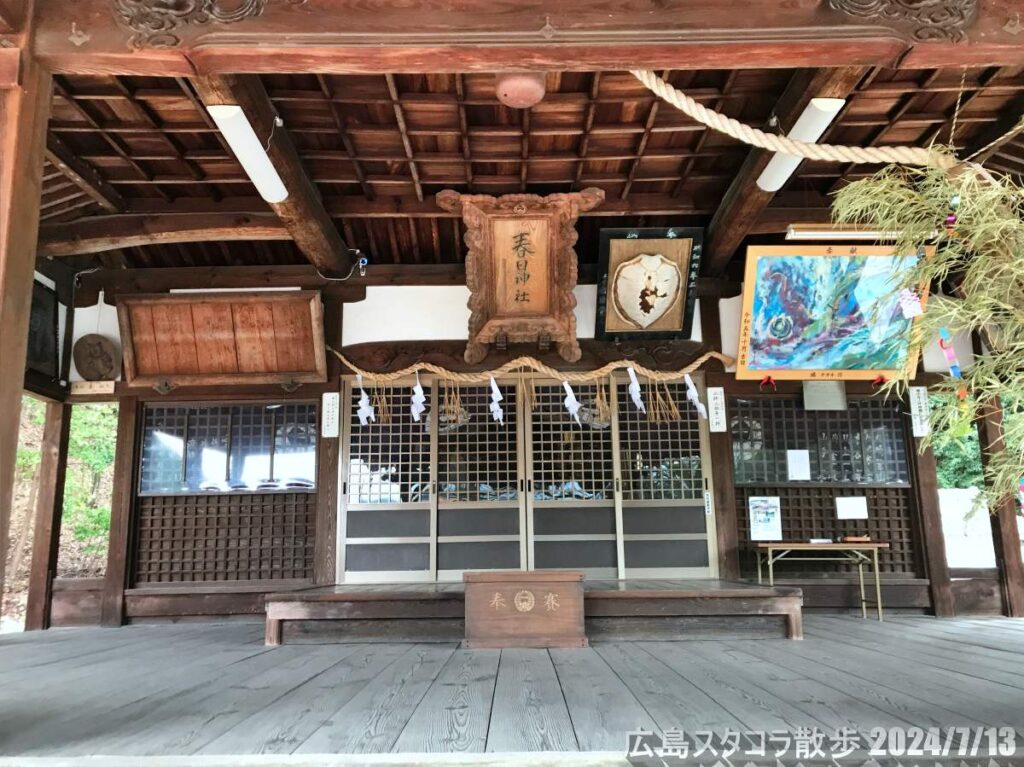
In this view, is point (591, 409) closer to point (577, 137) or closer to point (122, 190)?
point (577, 137)

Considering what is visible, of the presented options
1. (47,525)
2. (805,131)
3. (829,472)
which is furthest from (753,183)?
(47,525)

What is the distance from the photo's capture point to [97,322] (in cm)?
668

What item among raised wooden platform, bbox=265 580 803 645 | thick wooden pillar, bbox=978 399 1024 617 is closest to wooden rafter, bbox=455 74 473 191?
raised wooden platform, bbox=265 580 803 645

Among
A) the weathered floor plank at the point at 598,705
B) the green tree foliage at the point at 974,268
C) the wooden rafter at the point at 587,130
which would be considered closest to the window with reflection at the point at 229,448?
the wooden rafter at the point at 587,130

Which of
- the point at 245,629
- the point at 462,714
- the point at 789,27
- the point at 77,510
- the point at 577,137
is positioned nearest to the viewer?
the point at 462,714

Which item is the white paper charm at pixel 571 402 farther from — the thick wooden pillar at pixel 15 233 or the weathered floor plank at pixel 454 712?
the thick wooden pillar at pixel 15 233

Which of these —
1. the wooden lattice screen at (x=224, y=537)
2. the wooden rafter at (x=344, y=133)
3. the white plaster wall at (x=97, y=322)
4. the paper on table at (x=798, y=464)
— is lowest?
the wooden lattice screen at (x=224, y=537)

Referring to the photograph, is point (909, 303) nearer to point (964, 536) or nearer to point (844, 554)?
point (844, 554)

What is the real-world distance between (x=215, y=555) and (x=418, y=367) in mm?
2465

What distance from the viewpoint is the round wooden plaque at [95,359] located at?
6.56 m

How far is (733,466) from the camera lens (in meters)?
6.46

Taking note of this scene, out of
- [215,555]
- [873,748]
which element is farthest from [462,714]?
[215,555]

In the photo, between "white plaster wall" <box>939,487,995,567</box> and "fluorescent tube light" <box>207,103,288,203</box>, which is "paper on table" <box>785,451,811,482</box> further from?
"fluorescent tube light" <box>207,103,288,203</box>

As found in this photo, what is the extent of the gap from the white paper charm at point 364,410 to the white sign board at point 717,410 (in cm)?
306
